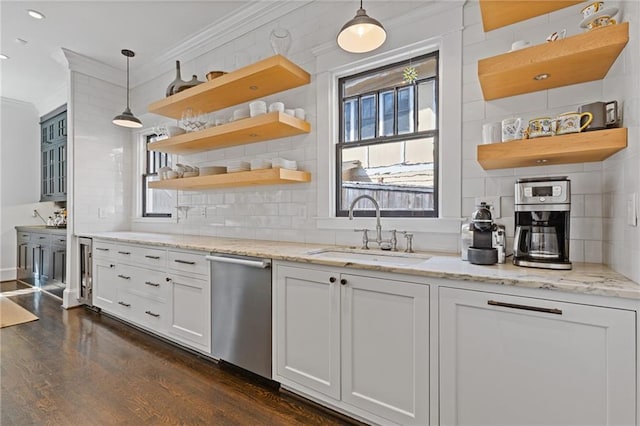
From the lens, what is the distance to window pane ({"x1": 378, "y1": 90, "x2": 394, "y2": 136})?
2.57 metres

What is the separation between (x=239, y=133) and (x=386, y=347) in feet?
7.07

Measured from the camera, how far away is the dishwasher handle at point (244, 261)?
2.16 metres

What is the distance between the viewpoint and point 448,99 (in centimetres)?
220

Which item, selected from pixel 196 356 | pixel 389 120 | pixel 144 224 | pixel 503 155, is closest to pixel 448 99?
pixel 389 120

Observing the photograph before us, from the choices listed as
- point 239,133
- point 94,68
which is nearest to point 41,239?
point 94,68

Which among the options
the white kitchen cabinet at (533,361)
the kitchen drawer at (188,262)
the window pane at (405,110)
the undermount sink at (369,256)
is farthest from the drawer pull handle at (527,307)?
the kitchen drawer at (188,262)

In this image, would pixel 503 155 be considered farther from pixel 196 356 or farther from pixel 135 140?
pixel 135 140

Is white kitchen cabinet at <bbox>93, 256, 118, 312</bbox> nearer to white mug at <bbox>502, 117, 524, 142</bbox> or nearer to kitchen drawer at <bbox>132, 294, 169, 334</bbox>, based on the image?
kitchen drawer at <bbox>132, 294, 169, 334</bbox>

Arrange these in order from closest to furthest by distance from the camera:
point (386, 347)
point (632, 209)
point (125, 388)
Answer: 1. point (632, 209)
2. point (386, 347)
3. point (125, 388)

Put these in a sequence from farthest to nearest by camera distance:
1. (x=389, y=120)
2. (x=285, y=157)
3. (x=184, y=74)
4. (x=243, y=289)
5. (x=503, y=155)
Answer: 1. (x=184, y=74)
2. (x=285, y=157)
3. (x=389, y=120)
4. (x=243, y=289)
5. (x=503, y=155)

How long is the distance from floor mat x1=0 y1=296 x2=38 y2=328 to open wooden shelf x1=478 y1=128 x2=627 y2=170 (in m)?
4.74

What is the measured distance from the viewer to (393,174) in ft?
8.40

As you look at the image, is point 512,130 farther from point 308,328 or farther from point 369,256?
point 308,328

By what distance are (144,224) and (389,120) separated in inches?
146
